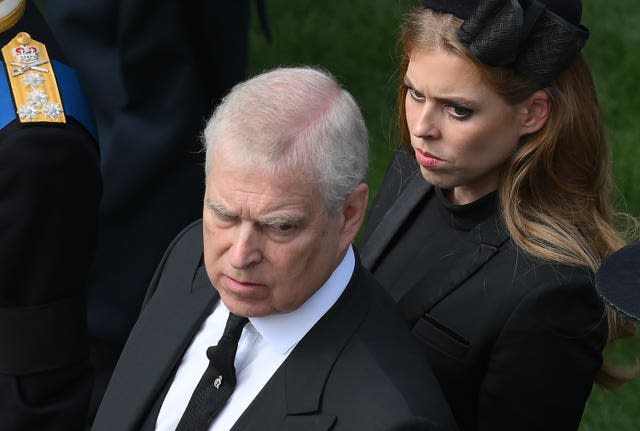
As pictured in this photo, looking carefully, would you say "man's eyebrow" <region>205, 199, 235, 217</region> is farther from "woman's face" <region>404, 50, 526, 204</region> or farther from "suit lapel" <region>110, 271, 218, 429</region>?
"woman's face" <region>404, 50, 526, 204</region>

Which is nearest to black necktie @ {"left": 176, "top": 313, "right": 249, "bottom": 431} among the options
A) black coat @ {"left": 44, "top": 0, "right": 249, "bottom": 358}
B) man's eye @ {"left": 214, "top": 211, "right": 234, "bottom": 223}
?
man's eye @ {"left": 214, "top": 211, "right": 234, "bottom": 223}

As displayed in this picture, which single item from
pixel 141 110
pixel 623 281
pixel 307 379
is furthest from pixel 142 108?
pixel 623 281

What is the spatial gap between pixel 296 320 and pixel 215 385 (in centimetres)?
21

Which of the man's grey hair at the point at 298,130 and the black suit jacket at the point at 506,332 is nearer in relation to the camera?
the man's grey hair at the point at 298,130

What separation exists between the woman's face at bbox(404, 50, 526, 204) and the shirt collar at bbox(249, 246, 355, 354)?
19.3 inches

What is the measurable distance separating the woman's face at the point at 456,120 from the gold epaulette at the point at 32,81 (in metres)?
0.94

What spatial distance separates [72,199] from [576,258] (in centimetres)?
126

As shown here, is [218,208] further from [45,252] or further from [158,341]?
[45,252]

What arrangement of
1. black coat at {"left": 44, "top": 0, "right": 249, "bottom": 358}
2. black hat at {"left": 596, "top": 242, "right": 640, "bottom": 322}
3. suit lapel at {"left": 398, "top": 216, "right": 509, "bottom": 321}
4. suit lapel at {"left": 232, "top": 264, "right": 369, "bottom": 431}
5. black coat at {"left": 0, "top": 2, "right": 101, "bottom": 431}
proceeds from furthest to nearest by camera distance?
black coat at {"left": 44, "top": 0, "right": 249, "bottom": 358}
black coat at {"left": 0, "top": 2, "right": 101, "bottom": 431}
suit lapel at {"left": 398, "top": 216, "right": 509, "bottom": 321}
suit lapel at {"left": 232, "top": 264, "right": 369, "bottom": 431}
black hat at {"left": 596, "top": 242, "right": 640, "bottom": 322}

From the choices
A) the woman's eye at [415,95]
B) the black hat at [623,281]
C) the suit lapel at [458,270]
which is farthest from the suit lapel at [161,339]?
the black hat at [623,281]

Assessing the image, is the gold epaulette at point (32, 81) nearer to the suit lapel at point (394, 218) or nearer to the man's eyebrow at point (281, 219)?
the suit lapel at point (394, 218)

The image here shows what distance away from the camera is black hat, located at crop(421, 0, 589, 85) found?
2770 millimetres

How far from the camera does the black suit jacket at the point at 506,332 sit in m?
2.81

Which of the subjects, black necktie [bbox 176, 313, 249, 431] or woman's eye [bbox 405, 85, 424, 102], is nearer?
black necktie [bbox 176, 313, 249, 431]
